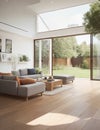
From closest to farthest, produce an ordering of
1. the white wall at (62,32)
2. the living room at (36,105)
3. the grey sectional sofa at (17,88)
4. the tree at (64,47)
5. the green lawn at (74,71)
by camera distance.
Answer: the living room at (36,105)
the grey sectional sofa at (17,88)
the white wall at (62,32)
the green lawn at (74,71)
the tree at (64,47)

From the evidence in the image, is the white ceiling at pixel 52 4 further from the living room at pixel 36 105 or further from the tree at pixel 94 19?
the tree at pixel 94 19

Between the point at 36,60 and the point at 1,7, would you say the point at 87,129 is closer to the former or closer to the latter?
the point at 1,7

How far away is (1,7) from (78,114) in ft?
22.3

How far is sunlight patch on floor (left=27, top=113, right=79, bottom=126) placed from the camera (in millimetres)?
2969

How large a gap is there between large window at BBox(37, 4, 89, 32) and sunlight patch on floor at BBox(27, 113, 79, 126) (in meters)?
7.42

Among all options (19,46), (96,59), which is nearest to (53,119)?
(96,59)

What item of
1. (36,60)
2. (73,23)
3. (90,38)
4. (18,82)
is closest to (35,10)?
(73,23)

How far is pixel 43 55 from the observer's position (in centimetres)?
1118

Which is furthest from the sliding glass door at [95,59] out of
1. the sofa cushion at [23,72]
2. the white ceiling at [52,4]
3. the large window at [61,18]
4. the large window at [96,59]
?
the sofa cushion at [23,72]

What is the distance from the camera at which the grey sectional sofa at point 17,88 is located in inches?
183

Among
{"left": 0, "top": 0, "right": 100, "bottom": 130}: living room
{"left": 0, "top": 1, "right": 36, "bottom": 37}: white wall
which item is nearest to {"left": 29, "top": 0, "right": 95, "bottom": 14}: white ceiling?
{"left": 0, "top": 0, "right": 100, "bottom": 130}: living room

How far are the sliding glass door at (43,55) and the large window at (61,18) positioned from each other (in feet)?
3.15

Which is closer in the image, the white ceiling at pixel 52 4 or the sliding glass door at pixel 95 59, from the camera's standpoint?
the white ceiling at pixel 52 4

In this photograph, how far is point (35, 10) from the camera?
1042 cm
